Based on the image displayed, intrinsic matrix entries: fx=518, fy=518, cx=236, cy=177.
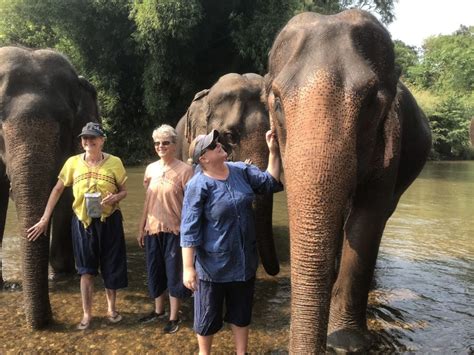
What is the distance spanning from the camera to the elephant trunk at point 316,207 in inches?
93.9

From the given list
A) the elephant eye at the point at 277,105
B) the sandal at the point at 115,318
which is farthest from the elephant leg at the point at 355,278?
the sandal at the point at 115,318

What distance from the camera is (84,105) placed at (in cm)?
457

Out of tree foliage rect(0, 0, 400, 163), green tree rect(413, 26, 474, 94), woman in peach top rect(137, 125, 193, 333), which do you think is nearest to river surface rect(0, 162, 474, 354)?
woman in peach top rect(137, 125, 193, 333)

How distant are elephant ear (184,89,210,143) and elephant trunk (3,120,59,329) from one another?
180cm

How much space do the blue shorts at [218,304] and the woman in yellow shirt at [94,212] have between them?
124 centimetres

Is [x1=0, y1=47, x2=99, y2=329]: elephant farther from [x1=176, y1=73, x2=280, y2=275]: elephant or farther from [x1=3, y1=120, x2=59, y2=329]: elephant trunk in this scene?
[x1=176, y1=73, x2=280, y2=275]: elephant

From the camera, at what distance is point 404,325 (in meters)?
4.03

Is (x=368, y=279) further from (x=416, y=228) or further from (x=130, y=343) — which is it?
(x=416, y=228)

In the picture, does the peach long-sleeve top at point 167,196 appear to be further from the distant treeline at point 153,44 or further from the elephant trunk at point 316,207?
the distant treeline at point 153,44

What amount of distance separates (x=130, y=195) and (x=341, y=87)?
8933 mm

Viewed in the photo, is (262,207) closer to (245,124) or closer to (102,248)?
(245,124)

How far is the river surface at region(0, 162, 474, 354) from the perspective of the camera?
11.8 feet

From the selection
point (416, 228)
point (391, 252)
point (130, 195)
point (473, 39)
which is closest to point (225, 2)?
point (130, 195)

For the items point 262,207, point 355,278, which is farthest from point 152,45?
point 355,278
